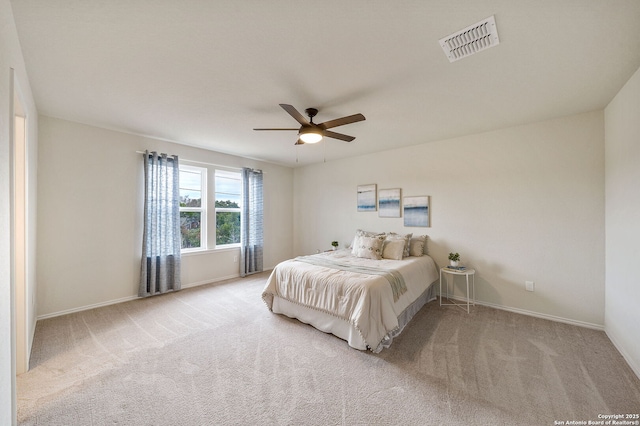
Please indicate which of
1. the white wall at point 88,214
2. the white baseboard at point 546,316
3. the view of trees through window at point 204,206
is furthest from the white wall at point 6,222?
the white baseboard at point 546,316

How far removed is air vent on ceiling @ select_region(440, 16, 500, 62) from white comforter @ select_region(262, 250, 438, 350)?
80.8 inches

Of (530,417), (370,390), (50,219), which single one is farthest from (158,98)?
(530,417)

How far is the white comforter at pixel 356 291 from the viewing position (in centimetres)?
236

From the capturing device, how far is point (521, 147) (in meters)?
3.28

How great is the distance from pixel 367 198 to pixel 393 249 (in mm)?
1315

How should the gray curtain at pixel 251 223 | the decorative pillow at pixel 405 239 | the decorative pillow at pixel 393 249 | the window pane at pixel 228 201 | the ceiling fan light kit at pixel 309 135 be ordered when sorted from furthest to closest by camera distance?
1. the gray curtain at pixel 251 223
2. the window pane at pixel 228 201
3. the decorative pillow at pixel 405 239
4. the decorative pillow at pixel 393 249
5. the ceiling fan light kit at pixel 309 135

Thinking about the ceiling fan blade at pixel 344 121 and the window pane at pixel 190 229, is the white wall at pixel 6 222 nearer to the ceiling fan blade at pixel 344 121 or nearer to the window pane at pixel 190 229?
the ceiling fan blade at pixel 344 121

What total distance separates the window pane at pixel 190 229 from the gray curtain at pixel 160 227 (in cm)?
29

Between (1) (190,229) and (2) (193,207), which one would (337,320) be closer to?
(1) (190,229)

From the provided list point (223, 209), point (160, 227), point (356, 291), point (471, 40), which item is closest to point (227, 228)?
point (223, 209)

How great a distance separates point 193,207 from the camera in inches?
176

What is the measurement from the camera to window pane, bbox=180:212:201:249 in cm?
436

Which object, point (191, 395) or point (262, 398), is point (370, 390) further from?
point (191, 395)

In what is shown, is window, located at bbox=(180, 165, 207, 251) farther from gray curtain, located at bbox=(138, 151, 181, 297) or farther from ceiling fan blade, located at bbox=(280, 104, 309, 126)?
ceiling fan blade, located at bbox=(280, 104, 309, 126)
